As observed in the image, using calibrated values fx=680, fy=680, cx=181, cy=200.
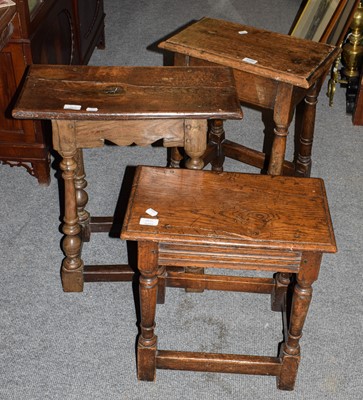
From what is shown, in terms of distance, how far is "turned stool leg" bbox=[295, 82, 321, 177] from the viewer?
3.06m

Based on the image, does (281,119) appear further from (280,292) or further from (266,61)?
(280,292)

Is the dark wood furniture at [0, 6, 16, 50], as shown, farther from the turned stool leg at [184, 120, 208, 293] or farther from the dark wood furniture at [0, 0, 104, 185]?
the turned stool leg at [184, 120, 208, 293]

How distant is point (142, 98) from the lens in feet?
7.59

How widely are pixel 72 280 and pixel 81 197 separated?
35 cm

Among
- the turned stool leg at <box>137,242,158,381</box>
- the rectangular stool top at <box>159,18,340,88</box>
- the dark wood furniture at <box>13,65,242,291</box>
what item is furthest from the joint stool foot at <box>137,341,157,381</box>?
the rectangular stool top at <box>159,18,340,88</box>

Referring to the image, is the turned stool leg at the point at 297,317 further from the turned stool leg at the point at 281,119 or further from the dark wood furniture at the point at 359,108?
the dark wood furniture at the point at 359,108

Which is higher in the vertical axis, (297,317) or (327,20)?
(327,20)

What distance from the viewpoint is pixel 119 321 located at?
2648 millimetres

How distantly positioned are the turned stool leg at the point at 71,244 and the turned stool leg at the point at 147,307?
20.2 inches

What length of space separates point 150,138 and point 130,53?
2642 mm

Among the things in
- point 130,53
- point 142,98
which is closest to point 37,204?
point 142,98

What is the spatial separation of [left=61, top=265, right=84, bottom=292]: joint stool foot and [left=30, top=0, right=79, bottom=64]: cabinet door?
995 millimetres

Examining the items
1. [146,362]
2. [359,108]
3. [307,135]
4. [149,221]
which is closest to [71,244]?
[146,362]

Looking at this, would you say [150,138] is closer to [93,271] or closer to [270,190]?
[270,190]
